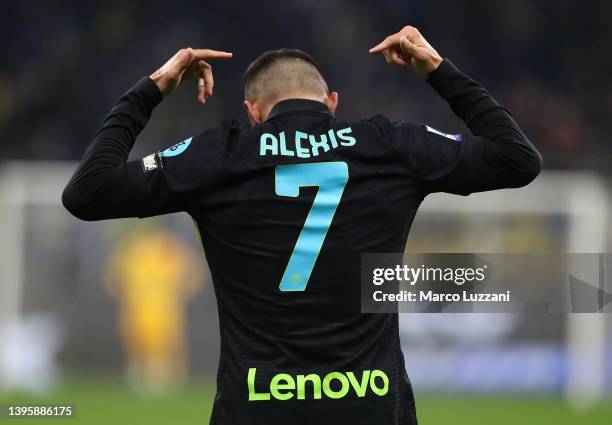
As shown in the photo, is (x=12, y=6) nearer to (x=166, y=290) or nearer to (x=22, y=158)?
(x=22, y=158)

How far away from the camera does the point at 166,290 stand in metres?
10.7

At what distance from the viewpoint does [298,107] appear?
3.22m

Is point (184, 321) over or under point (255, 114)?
over

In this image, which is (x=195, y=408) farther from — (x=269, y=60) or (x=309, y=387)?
(x=309, y=387)

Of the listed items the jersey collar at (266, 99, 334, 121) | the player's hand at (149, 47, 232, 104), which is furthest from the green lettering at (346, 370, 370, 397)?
the player's hand at (149, 47, 232, 104)

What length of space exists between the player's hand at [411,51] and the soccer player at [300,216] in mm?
282

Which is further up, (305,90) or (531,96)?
(531,96)

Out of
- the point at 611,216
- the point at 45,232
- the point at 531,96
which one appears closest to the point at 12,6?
the point at 45,232

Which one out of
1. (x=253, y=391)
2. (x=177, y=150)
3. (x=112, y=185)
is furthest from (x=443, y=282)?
(x=112, y=185)

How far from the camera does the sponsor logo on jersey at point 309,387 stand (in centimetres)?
298

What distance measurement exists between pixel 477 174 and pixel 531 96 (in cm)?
1273

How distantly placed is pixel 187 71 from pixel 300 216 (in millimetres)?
681

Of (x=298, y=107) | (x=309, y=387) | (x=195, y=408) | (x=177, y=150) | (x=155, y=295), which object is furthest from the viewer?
(x=155, y=295)

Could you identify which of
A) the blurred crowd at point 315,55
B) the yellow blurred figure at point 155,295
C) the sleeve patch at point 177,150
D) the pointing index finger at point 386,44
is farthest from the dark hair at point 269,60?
the blurred crowd at point 315,55
